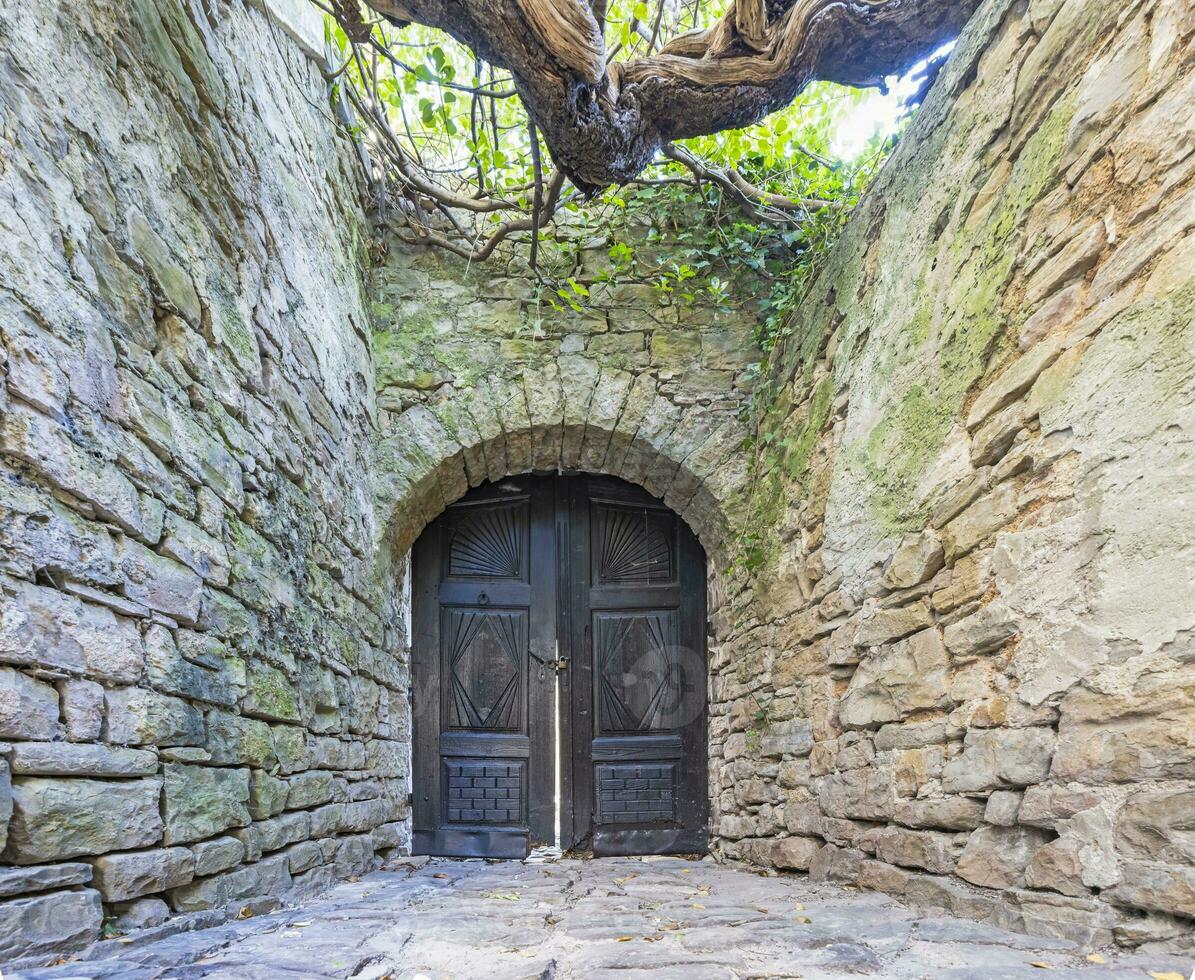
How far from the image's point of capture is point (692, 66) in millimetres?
2596

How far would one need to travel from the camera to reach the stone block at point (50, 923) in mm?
1208

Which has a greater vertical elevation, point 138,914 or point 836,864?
point 138,914

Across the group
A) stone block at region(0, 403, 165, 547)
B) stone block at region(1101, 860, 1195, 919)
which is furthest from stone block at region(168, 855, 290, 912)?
stone block at region(1101, 860, 1195, 919)

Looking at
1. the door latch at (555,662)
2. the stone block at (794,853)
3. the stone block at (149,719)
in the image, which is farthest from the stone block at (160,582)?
the door latch at (555,662)

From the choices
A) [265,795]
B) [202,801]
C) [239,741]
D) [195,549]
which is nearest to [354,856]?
[265,795]

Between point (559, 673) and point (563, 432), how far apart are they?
1258 millimetres

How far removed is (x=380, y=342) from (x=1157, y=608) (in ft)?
10.5

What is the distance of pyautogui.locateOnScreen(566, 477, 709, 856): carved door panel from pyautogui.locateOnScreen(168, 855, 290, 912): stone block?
79.5 inches

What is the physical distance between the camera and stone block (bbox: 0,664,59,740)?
4.09 ft

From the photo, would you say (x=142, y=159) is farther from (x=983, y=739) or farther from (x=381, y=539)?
(x=983, y=739)

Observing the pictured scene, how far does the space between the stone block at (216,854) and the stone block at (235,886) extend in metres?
0.02

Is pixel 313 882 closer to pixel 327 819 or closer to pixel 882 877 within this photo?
pixel 327 819

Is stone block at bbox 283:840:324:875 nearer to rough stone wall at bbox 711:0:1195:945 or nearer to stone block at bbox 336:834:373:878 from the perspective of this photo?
stone block at bbox 336:834:373:878

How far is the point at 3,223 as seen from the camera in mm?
1304
